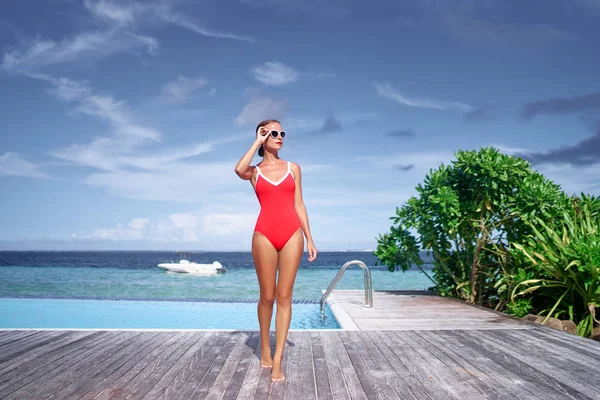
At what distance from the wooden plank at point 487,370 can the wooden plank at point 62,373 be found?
2.82 m

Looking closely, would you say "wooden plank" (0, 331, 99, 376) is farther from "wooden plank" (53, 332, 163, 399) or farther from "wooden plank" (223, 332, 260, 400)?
"wooden plank" (223, 332, 260, 400)

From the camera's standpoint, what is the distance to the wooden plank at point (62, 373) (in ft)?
9.56

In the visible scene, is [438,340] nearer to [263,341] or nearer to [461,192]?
[263,341]

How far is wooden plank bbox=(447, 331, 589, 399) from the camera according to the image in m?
2.94

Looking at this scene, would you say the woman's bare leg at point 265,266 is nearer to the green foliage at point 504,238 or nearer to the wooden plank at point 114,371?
the wooden plank at point 114,371

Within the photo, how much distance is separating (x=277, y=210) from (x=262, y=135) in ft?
1.82

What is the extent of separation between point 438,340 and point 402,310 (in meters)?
2.29

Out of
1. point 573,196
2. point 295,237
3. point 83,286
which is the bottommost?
point 83,286

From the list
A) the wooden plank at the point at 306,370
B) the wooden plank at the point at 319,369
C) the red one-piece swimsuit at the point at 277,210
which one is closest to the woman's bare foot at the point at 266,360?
the wooden plank at the point at 306,370

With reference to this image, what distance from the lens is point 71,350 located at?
3969mm

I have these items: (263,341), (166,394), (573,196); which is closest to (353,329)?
(263,341)

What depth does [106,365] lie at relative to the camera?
11.4 feet

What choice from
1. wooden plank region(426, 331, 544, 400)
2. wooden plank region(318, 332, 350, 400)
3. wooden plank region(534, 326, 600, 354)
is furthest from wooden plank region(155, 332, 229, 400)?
wooden plank region(534, 326, 600, 354)

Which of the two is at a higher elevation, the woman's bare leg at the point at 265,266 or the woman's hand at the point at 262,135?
the woman's hand at the point at 262,135
